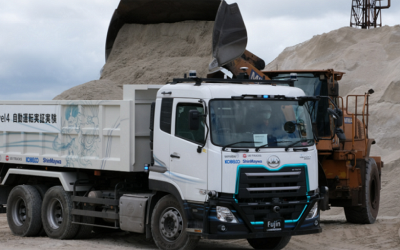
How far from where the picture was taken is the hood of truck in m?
8.00

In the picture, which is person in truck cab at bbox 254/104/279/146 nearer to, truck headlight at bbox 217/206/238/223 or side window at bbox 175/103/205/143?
side window at bbox 175/103/205/143

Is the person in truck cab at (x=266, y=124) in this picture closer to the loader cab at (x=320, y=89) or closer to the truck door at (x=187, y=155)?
the truck door at (x=187, y=155)

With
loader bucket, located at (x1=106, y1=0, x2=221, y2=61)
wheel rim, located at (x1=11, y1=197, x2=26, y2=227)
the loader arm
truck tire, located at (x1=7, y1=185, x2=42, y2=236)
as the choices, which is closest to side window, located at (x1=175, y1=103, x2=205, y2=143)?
the loader arm

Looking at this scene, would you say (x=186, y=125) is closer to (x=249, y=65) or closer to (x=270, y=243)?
(x=270, y=243)

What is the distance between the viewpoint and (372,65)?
36.1m

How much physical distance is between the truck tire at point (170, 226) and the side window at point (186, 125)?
102 cm

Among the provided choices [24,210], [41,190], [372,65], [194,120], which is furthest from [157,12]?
[372,65]

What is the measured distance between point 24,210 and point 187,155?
4784 millimetres

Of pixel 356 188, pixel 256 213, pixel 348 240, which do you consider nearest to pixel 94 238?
pixel 256 213

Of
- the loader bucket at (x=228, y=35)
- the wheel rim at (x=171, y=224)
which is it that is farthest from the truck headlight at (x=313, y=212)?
the loader bucket at (x=228, y=35)

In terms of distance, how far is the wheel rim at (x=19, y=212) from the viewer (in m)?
11.6

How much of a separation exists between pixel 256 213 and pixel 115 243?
10.9ft

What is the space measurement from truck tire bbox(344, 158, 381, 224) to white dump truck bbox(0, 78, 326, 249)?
4147 millimetres

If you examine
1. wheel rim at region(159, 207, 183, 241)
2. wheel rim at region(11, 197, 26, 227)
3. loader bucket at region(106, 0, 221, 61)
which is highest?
loader bucket at region(106, 0, 221, 61)
